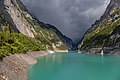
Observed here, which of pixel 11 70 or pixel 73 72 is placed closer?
pixel 11 70

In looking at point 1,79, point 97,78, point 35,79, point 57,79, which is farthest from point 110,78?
point 1,79

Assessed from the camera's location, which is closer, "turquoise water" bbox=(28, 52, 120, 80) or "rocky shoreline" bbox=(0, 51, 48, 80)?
"rocky shoreline" bbox=(0, 51, 48, 80)

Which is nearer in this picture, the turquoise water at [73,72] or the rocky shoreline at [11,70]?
the rocky shoreline at [11,70]

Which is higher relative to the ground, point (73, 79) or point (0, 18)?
point (0, 18)

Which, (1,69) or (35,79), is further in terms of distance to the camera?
(35,79)

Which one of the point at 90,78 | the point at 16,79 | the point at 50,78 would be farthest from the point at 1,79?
the point at 90,78

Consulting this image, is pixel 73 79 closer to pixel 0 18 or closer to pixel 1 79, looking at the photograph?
pixel 1 79

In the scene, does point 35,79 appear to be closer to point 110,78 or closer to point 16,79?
point 16,79

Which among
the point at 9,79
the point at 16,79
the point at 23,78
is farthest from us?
the point at 23,78

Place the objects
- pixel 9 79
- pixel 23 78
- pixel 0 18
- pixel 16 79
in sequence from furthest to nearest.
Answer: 1. pixel 0 18
2. pixel 23 78
3. pixel 16 79
4. pixel 9 79
